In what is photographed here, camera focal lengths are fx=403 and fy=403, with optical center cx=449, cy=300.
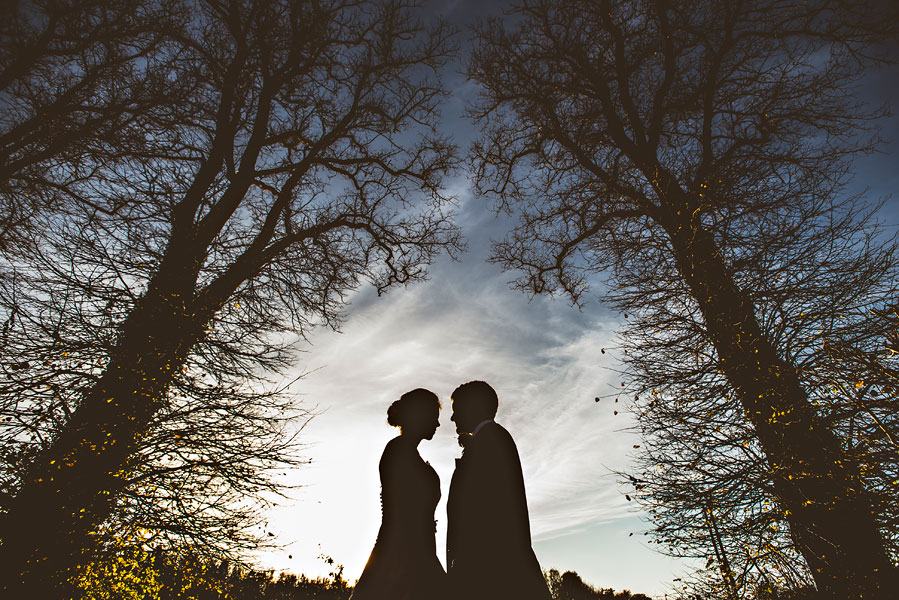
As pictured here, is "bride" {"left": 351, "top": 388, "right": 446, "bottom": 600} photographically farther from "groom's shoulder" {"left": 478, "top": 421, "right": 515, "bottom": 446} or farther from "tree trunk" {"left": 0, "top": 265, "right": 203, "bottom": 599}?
"tree trunk" {"left": 0, "top": 265, "right": 203, "bottom": 599}

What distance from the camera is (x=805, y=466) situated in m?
3.51

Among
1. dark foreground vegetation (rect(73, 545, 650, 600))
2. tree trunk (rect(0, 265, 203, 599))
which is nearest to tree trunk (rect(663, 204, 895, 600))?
dark foreground vegetation (rect(73, 545, 650, 600))

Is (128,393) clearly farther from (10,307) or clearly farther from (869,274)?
(869,274)

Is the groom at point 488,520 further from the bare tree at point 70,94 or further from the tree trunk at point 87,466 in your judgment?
the bare tree at point 70,94

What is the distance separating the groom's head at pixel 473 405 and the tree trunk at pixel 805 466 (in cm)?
250

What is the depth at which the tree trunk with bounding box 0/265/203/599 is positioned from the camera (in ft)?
10.4

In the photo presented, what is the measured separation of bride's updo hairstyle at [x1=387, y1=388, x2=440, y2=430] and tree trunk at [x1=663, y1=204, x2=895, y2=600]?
283 cm

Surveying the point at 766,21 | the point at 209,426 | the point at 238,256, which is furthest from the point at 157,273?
the point at 766,21

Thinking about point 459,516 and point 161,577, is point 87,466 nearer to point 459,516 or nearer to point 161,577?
point 161,577

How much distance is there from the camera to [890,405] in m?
2.77

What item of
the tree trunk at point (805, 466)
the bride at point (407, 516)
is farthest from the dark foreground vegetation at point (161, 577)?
the tree trunk at point (805, 466)

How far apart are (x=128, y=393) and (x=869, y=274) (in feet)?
23.7

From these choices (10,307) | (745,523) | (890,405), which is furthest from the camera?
(745,523)

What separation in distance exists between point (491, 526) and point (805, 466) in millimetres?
3034
